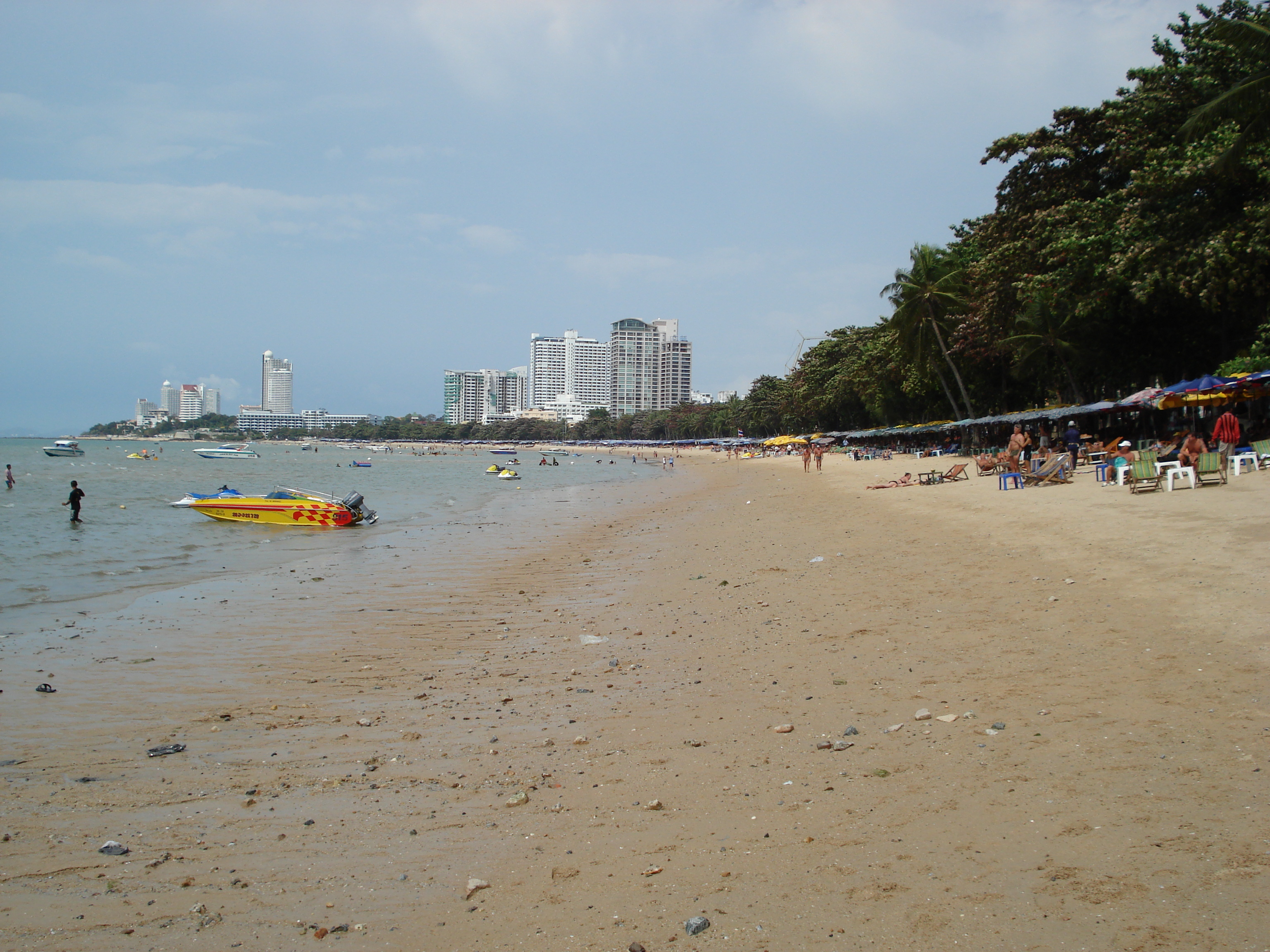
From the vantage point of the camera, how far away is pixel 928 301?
45594 millimetres

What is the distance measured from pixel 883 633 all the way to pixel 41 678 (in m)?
8.10

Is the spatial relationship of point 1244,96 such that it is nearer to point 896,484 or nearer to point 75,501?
point 896,484

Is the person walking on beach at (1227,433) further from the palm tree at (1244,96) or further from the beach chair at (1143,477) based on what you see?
the palm tree at (1244,96)

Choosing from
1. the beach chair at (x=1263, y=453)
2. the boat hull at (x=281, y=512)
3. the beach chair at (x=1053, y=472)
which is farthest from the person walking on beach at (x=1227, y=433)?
the boat hull at (x=281, y=512)

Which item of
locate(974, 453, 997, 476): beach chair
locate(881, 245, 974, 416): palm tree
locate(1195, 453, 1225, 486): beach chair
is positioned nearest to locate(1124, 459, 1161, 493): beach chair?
locate(1195, 453, 1225, 486): beach chair

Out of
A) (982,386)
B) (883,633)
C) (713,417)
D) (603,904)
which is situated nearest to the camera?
(603,904)

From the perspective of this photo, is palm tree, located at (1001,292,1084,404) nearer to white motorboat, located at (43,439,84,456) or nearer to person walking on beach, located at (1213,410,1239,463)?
person walking on beach, located at (1213,410,1239,463)

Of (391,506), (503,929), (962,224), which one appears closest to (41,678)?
(503,929)

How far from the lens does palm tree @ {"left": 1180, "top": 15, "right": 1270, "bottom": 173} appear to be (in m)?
15.3

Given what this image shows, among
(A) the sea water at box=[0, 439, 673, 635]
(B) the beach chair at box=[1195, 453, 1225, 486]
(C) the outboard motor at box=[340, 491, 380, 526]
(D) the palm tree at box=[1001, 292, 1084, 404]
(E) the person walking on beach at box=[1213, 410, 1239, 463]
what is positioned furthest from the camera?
(D) the palm tree at box=[1001, 292, 1084, 404]

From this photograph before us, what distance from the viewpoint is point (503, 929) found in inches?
132

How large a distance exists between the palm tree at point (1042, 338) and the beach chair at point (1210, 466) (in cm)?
2115

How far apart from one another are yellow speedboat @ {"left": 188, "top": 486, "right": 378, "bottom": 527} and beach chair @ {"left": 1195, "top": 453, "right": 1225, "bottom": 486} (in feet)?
66.0

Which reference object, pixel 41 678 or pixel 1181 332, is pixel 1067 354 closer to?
pixel 1181 332
